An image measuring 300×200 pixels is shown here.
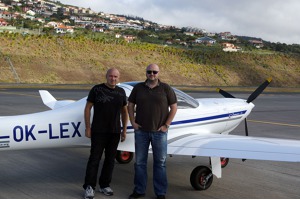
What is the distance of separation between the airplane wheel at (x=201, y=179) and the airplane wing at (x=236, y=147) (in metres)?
0.55

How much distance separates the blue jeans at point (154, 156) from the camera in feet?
23.6

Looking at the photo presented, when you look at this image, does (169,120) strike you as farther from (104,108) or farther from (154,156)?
(104,108)

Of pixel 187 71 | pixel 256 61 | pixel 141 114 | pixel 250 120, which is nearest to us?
pixel 141 114

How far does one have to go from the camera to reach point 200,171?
8.18 meters

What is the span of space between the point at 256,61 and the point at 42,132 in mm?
74571

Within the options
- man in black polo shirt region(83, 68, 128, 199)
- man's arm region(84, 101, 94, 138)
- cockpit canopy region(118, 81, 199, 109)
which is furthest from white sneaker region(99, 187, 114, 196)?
cockpit canopy region(118, 81, 199, 109)

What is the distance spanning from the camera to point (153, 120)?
23.2 ft

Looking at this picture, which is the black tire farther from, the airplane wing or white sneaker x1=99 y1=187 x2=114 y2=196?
white sneaker x1=99 y1=187 x2=114 y2=196

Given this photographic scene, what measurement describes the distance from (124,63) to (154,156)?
56.4m

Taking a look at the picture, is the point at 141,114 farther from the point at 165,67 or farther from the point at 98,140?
the point at 165,67

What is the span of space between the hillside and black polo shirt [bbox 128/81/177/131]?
4278cm

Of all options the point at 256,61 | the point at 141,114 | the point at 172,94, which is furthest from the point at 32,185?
the point at 256,61

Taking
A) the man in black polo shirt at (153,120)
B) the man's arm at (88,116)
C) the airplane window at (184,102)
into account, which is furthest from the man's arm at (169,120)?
the airplane window at (184,102)

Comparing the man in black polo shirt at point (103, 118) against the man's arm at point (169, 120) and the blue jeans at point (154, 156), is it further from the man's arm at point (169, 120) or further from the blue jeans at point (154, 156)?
the man's arm at point (169, 120)
